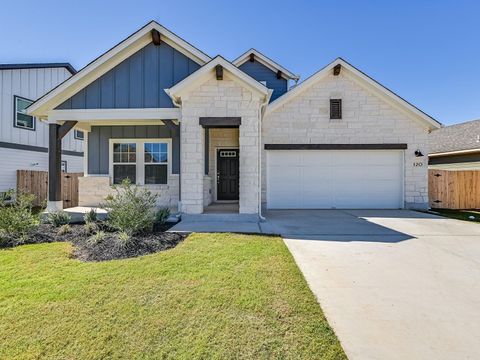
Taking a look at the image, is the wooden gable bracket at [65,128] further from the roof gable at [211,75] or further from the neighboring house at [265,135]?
the roof gable at [211,75]

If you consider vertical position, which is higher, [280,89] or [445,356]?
[280,89]

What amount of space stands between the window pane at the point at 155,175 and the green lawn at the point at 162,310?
621cm

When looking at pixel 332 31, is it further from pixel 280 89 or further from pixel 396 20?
pixel 280 89

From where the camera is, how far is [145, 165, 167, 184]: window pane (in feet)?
35.7

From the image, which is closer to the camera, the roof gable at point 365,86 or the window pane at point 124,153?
the window pane at point 124,153

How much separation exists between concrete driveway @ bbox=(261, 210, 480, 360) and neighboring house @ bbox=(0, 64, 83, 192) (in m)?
14.1

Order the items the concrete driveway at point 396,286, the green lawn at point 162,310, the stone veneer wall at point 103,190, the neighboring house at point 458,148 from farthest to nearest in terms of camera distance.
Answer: the neighboring house at point 458,148, the stone veneer wall at point 103,190, the concrete driveway at point 396,286, the green lawn at point 162,310

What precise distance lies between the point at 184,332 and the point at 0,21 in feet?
44.2

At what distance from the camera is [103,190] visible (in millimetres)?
10773

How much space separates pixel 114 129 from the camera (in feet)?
36.0

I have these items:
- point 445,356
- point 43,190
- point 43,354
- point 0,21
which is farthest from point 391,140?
point 43,190

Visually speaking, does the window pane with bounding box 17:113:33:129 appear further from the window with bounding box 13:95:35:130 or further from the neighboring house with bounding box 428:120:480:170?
the neighboring house with bounding box 428:120:480:170

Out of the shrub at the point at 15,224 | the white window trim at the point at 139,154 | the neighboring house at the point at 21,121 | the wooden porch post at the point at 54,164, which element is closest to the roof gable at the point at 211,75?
the white window trim at the point at 139,154

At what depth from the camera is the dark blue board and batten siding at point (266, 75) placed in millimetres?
14516
